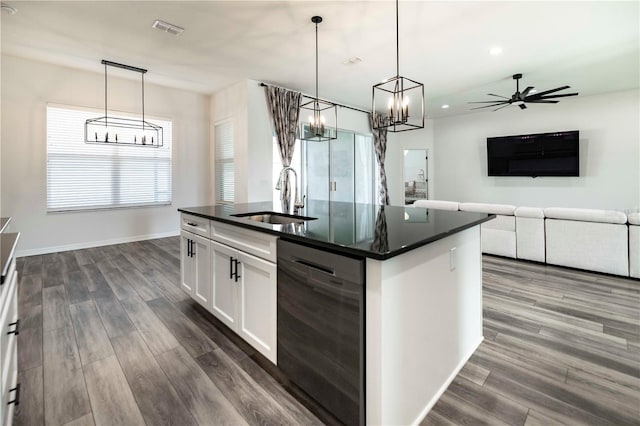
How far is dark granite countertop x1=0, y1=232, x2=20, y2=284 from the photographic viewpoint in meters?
1.07

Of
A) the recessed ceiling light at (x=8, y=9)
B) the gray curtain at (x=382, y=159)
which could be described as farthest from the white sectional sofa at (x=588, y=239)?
the recessed ceiling light at (x=8, y=9)

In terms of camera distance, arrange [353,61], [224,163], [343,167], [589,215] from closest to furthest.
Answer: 1. [589,215]
2. [353,61]
3. [224,163]
4. [343,167]

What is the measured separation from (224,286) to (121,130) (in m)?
4.54

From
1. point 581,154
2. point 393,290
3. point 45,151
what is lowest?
point 393,290

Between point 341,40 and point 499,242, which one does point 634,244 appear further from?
point 341,40

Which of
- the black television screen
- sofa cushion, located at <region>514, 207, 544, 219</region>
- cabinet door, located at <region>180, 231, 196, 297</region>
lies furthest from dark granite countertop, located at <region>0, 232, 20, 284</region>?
the black television screen

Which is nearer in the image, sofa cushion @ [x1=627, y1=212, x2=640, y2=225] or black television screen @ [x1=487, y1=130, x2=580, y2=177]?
sofa cushion @ [x1=627, y1=212, x2=640, y2=225]

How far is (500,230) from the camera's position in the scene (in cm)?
437

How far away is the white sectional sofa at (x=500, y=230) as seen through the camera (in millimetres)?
4270

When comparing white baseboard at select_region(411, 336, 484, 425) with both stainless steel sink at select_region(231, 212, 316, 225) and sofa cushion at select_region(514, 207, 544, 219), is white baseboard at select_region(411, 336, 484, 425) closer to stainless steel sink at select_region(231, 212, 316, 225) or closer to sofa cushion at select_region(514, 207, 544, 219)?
stainless steel sink at select_region(231, 212, 316, 225)

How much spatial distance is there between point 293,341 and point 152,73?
5.19 metres

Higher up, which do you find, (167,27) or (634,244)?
(167,27)

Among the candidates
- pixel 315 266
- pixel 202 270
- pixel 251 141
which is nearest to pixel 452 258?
pixel 315 266

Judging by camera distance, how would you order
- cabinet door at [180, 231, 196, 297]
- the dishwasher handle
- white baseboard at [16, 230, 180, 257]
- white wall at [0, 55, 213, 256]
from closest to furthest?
the dishwasher handle
cabinet door at [180, 231, 196, 297]
white wall at [0, 55, 213, 256]
white baseboard at [16, 230, 180, 257]
